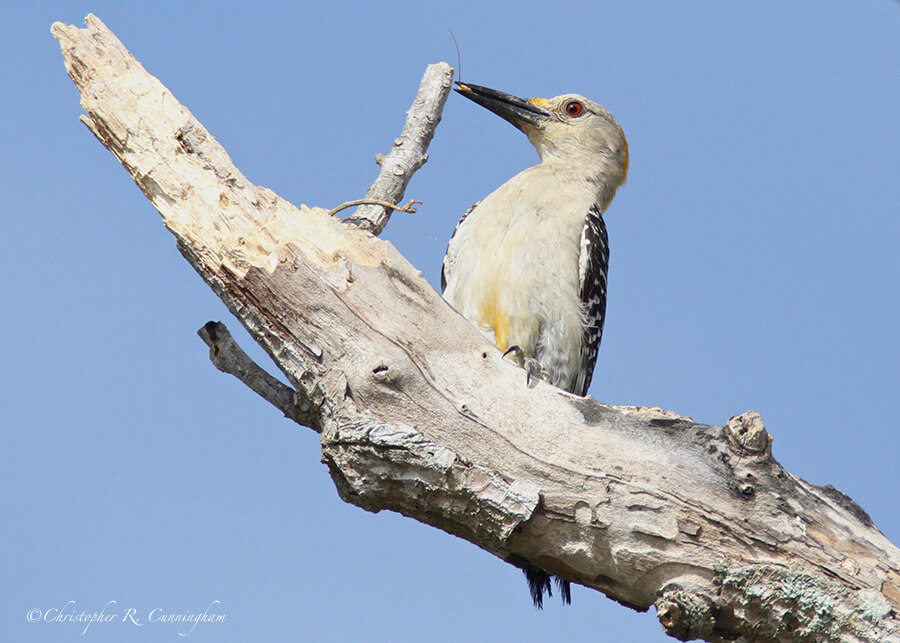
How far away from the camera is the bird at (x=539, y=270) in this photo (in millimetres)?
6875

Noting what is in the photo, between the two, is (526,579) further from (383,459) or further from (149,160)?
(149,160)

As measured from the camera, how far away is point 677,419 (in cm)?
470

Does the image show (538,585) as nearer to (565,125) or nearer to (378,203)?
(378,203)

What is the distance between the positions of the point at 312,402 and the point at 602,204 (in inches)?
179

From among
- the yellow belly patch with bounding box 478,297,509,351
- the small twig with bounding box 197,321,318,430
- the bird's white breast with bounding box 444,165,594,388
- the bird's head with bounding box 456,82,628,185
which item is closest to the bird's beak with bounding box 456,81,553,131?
the bird's head with bounding box 456,82,628,185

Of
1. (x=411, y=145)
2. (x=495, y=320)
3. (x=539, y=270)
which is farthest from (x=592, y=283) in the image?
(x=411, y=145)

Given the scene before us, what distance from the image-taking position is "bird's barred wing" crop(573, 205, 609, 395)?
716 cm

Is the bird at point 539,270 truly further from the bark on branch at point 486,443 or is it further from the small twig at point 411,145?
the bark on branch at point 486,443

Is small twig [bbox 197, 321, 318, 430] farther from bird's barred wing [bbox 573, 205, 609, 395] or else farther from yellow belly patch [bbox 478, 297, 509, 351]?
bird's barred wing [bbox 573, 205, 609, 395]

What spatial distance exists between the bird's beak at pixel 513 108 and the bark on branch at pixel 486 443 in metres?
3.95

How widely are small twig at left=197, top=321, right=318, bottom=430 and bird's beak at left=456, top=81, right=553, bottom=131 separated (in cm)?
436

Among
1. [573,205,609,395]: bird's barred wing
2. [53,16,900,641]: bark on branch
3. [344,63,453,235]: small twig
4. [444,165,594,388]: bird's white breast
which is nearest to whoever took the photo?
[53,16,900,641]: bark on branch

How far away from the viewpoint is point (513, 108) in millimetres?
8750

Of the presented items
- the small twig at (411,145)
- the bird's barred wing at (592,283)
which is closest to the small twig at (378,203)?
the small twig at (411,145)
